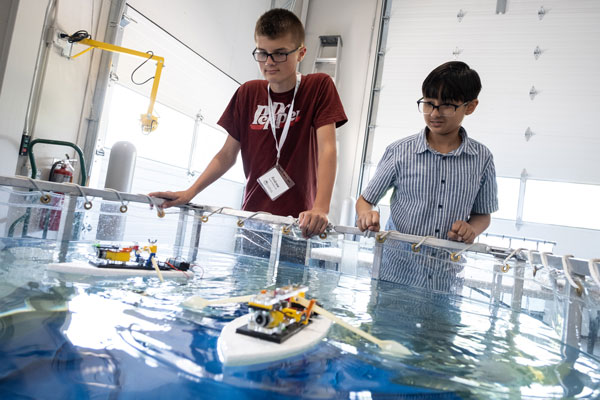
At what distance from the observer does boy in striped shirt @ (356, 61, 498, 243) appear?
5.24ft

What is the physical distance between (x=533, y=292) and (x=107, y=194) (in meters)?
1.46

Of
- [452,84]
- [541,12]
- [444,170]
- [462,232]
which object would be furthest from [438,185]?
[541,12]

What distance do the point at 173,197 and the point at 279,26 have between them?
0.81 metres

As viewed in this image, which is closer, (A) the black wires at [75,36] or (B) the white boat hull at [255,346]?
(B) the white boat hull at [255,346]

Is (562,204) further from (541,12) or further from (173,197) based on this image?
(173,197)

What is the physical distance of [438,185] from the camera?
1.62 meters

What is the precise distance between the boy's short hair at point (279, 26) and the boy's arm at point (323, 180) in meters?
0.40

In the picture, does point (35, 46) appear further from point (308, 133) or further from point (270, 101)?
point (308, 133)

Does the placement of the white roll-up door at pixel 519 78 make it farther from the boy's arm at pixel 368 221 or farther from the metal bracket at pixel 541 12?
the boy's arm at pixel 368 221

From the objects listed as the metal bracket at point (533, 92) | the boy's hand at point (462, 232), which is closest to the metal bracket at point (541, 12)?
the metal bracket at point (533, 92)

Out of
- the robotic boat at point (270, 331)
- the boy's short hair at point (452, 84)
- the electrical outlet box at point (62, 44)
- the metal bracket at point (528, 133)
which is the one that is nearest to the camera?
the robotic boat at point (270, 331)

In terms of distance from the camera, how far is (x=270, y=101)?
191cm

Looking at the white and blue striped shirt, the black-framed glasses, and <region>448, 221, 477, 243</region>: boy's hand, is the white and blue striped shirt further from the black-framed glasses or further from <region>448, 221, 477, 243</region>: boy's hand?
the black-framed glasses

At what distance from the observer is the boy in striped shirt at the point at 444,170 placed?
1.60m
